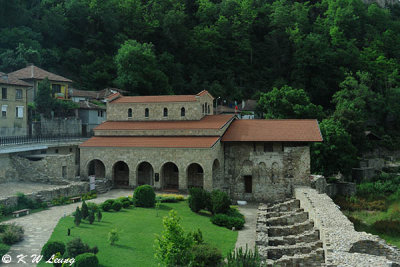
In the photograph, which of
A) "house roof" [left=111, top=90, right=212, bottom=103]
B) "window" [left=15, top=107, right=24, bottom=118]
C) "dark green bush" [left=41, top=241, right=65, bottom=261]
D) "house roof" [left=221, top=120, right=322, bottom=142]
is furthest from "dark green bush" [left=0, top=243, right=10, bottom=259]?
"window" [left=15, top=107, right=24, bottom=118]

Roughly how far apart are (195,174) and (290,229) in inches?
593

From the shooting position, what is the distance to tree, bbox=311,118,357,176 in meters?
41.1

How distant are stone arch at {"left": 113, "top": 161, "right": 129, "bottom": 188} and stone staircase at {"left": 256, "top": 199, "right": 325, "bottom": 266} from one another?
16.9 meters

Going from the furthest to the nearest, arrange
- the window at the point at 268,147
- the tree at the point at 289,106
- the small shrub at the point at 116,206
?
1. the tree at the point at 289,106
2. the window at the point at 268,147
3. the small shrub at the point at 116,206

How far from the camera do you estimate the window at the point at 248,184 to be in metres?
35.2

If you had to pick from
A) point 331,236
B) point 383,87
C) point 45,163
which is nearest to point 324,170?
point 331,236

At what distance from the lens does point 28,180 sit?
110 ft

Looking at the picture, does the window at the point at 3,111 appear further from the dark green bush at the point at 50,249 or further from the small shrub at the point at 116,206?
the dark green bush at the point at 50,249

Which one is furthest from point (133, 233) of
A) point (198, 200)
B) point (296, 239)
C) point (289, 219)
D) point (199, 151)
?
point (199, 151)

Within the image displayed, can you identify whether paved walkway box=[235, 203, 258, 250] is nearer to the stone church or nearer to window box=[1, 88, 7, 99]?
the stone church

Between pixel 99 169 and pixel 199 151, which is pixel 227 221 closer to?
pixel 199 151

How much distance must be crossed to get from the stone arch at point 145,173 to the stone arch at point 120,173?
1610 mm

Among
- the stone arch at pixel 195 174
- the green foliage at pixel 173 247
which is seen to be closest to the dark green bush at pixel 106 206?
the stone arch at pixel 195 174

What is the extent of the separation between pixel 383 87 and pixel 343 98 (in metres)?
17.8
